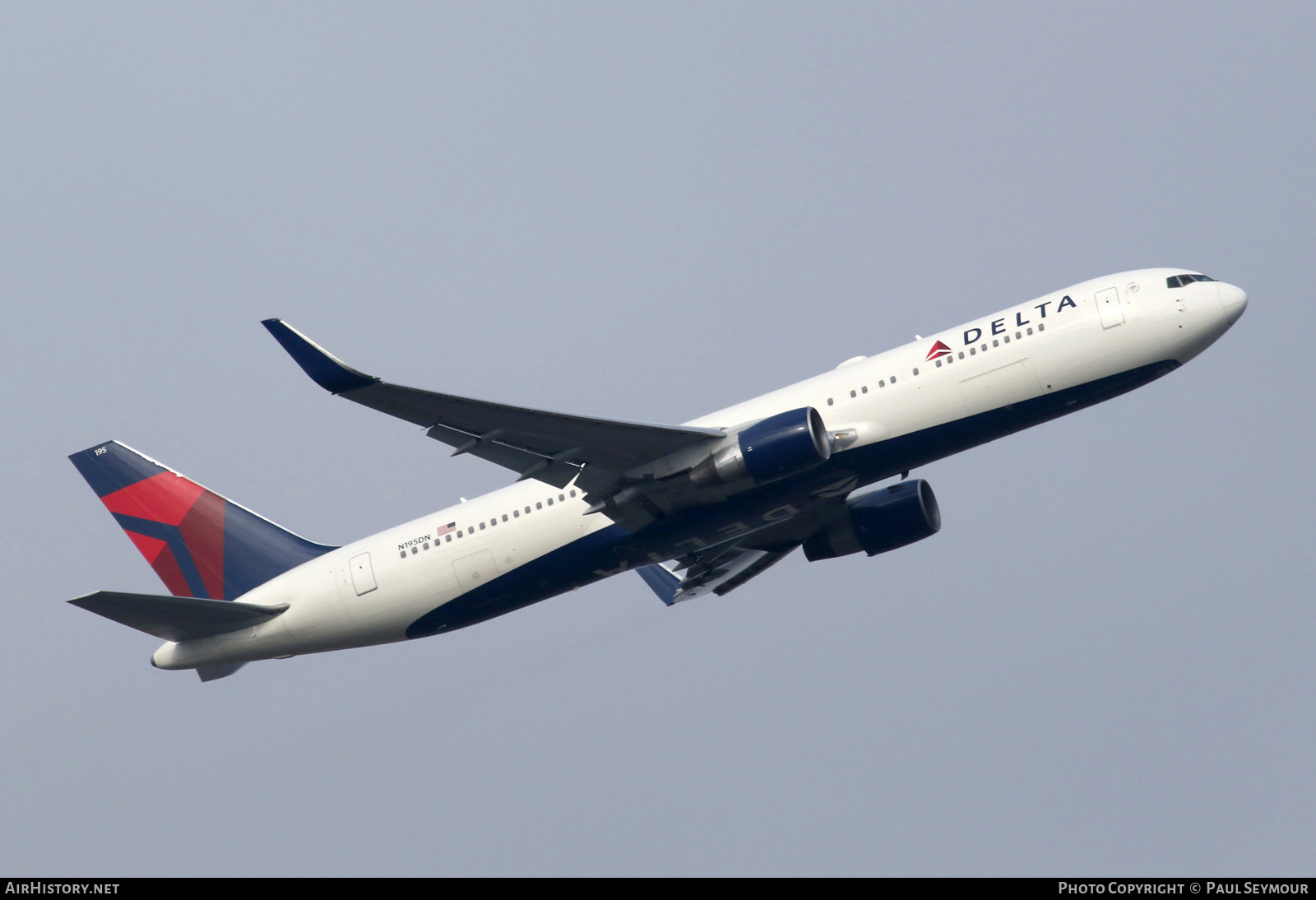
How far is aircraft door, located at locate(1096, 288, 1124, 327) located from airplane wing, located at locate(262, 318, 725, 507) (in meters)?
9.59

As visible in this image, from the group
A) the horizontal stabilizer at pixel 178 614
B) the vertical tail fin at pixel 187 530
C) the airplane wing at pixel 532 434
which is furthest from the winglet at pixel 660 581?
the horizontal stabilizer at pixel 178 614

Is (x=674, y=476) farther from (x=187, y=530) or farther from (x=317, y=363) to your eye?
(x=187, y=530)

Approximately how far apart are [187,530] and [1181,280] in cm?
2838

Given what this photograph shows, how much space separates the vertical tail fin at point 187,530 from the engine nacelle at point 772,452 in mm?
12891

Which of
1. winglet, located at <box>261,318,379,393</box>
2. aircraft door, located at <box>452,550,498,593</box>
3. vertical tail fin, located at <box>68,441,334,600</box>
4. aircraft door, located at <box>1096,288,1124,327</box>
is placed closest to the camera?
winglet, located at <box>261,318,379,393</box>

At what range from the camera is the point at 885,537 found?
38.8m

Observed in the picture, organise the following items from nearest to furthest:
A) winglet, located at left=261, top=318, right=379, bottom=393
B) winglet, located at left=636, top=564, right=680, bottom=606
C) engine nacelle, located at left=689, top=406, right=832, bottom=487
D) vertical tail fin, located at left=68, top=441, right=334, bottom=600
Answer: winglet, located at left=261, top=318, right=379, bottom=393
engine nacelle, located at left=689, top=406, right=832, bottom=487
vertical tail fin, located at left=68, top=441, right=334, bottom=600
winglet, located at left=636, top=564, right=680, bottom=606

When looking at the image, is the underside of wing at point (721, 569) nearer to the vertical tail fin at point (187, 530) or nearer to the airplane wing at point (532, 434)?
the airplane wing at point (532, 434)

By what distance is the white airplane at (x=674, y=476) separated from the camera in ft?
106

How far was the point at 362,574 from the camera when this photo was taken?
37.2 meters

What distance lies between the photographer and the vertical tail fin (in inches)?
1554

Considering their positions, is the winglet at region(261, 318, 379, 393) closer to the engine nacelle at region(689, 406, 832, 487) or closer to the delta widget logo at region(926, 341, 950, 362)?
the engine nacelle at region(689, 406, 832, 487)

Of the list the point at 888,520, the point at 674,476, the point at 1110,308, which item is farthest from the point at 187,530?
the point at 1110,308

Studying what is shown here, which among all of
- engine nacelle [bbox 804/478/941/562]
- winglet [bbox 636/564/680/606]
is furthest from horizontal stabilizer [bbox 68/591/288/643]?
engine nacelle [bbox 804/478/941/562]
